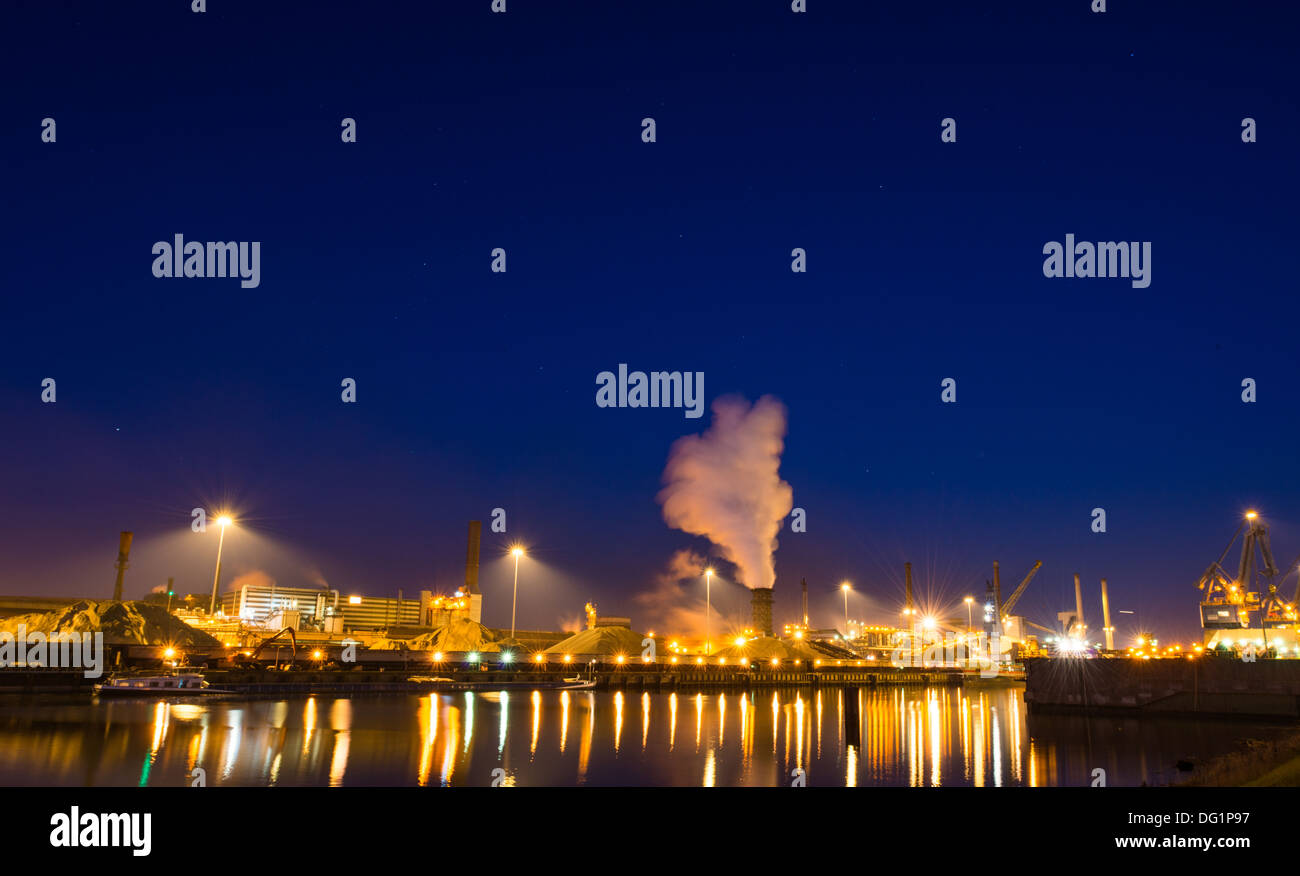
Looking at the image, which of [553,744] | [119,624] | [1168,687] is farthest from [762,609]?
[553,744]

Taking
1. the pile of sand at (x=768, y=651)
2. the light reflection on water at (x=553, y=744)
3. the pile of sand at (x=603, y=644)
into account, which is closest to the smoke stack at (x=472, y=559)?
the pile of sand at (x=603, y=644)

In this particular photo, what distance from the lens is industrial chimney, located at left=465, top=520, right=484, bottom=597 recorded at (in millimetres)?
148625

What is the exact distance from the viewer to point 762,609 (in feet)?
474

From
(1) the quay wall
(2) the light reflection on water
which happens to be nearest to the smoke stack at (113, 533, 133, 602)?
(2) the light reflection on water

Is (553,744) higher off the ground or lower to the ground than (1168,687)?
lower

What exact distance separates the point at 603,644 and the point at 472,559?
111ft

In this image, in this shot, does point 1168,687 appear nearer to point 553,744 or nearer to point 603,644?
point 553,744

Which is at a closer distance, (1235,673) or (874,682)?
(1235,673)

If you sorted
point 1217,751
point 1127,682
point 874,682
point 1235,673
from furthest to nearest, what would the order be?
point 874,682 → point 1127,682 → point 1235,673 → point 1217,751

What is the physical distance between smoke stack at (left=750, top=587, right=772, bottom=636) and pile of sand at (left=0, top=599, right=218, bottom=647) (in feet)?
282

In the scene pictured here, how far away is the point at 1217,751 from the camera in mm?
49750
